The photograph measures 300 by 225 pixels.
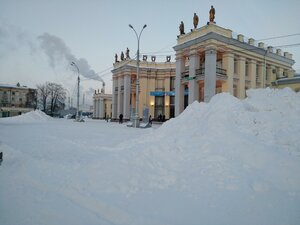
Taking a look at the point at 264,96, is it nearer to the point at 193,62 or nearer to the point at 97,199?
the point at 97,199

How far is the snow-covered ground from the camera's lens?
3.86 m

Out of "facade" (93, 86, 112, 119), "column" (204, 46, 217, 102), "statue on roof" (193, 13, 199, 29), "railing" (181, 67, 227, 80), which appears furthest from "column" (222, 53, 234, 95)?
"facade" (93, 86, 112, 119)

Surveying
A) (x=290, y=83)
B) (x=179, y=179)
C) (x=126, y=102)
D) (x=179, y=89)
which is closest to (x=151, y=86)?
(x=126, y=102)

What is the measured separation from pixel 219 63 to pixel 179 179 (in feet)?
89.3

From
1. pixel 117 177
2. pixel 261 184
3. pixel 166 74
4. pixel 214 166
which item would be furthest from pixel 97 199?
pixel 166 74

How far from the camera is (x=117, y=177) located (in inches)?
213

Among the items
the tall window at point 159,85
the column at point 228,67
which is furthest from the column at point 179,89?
the tall window at point 159,85

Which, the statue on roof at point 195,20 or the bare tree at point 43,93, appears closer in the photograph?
the statue on roof at point 195,20

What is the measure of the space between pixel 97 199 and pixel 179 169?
2447mm

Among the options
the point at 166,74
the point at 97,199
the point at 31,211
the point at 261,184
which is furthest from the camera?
the point at 166,74

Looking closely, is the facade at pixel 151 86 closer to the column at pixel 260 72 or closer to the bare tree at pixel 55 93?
the column at pixel 260 72

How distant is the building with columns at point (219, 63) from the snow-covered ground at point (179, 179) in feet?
58.2

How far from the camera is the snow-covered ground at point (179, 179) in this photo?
3863 millimetres

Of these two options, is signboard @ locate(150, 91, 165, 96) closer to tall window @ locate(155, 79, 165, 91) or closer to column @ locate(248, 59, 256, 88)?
tall window @ locate(155, 79, 165, 91)
